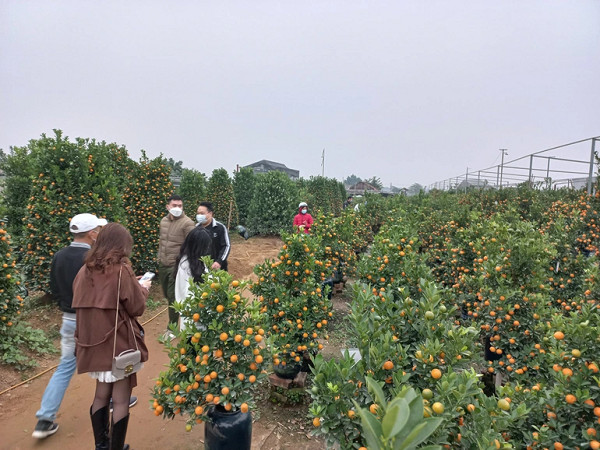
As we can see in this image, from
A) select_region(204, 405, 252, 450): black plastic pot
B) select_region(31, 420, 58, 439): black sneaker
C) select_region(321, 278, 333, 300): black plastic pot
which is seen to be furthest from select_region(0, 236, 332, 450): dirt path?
select_region(321, 278, 333, 300): black plastic pot

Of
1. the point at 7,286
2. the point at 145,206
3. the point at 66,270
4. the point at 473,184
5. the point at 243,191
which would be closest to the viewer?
the point at 66,270

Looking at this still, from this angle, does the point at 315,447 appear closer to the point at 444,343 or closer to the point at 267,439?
the point at 267,439

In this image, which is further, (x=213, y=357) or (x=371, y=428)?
(x=213, y=357)

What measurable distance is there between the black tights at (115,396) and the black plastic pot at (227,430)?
64cm

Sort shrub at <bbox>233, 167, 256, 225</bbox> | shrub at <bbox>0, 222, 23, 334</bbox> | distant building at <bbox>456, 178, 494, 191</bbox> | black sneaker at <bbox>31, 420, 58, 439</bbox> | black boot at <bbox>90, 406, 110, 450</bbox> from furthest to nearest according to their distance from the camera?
1. distant building at <bbox>456, 178, 494, 191</bbox>
2. shrub at <bbox>233, 167, 256, 225</bbox>
3. shrub at <bbox>0, 222, 23, 334</bbox>
4. black sneaker at <bbox>31, 420, 58, 439</bbox>
5. black boot at <bbox>90, 406, 110, 450</bbox>

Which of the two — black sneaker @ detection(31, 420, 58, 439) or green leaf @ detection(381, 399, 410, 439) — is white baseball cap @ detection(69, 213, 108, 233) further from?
green leaf @ detection(381, 399, 410, 439)

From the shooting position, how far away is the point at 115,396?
2.47 m

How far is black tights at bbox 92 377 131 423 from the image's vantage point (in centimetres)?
246

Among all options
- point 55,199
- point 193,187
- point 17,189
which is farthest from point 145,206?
point 193,187

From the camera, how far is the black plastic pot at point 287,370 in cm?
351

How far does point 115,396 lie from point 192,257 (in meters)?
2.07

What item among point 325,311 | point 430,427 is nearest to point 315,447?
point 325,311

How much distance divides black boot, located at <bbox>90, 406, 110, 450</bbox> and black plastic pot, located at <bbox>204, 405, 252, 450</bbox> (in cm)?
80

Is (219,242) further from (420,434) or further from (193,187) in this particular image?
(193,187)
